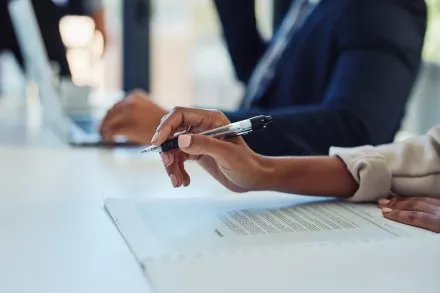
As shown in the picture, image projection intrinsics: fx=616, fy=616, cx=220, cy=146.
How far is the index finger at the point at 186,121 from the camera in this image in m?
0.72

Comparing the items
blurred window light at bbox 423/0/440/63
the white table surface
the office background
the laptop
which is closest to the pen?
the white table surface

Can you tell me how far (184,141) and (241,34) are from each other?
1059 mm

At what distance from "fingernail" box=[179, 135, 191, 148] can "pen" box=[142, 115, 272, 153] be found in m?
0.02

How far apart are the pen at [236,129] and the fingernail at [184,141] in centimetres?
2

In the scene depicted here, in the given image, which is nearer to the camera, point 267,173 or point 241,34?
point 267,173

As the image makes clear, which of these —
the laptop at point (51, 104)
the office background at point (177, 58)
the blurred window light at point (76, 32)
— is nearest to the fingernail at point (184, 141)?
the laptop at point (51, 104)

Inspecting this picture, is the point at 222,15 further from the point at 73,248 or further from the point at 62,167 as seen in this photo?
the point at 73,248

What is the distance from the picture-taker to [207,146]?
0.69m

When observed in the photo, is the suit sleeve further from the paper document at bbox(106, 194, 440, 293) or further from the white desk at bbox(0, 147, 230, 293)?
the paper document at bbox(106, 194, 440, 293)

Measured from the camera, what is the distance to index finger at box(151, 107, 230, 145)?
0.72 metres

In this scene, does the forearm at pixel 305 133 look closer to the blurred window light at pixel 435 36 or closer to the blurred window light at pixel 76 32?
the blurred window light at pixel 76 32

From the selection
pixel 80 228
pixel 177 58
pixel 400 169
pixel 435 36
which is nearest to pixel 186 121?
pixel 80 228

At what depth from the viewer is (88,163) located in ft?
3.64

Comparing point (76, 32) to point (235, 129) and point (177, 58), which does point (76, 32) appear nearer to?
point (177, 58)
